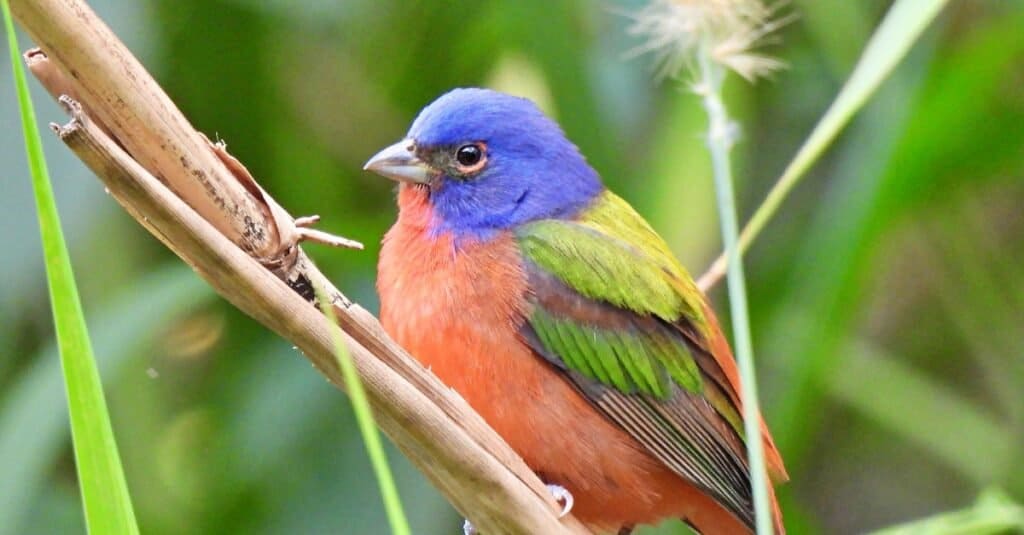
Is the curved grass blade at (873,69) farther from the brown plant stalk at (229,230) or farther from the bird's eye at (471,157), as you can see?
the bird's eye at (471,157)

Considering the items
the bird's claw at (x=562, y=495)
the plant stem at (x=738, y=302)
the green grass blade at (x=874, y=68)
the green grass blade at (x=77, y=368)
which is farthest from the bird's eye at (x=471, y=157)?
the green grass blade at (x=77, y=368)

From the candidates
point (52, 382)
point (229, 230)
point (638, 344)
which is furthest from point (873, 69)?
point (52, 382)

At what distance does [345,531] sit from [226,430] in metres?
0.42

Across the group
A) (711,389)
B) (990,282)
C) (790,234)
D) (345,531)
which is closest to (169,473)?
(345,531)

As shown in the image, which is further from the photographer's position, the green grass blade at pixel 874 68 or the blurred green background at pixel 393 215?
the blurred green background at pixel 393 215

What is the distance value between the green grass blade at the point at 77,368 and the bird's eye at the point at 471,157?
1749 millimetres

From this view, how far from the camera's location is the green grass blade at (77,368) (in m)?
1.22

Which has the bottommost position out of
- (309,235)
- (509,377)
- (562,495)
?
(562,495)

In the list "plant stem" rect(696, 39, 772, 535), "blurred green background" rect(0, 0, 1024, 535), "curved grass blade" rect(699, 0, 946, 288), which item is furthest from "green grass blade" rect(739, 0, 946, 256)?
"blurred green background" rect(0, 0, 1024, 535)

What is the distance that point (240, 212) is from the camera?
61.6 inches

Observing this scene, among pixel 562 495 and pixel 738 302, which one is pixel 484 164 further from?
pixel 738 302

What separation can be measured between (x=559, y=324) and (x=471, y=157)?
0.49 meters

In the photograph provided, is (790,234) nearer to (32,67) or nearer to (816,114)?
(816,114)

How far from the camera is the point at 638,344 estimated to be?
2865 mm
